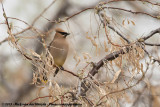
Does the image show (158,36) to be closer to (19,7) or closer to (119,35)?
(119,35)

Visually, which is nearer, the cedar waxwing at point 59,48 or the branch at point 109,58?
the branch at point 109,58

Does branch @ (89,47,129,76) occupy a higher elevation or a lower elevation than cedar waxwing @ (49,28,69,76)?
lower

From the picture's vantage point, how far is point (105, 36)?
286 cm

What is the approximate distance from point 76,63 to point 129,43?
54 centimetres

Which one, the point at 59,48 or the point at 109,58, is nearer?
the point at 109,58

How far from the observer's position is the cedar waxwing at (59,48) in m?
4.38

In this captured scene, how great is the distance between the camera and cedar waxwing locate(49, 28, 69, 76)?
14.4 feet

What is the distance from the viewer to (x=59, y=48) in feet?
15.1

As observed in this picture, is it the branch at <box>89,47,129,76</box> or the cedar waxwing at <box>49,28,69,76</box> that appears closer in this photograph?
the branch at <box>89,47,129,76</box>

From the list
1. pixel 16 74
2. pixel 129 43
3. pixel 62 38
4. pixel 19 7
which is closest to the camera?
pixel 129 43

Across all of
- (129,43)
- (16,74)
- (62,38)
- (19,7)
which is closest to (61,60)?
(62,38)

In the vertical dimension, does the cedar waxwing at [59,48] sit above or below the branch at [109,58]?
above

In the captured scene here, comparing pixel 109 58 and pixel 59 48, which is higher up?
pixel 59 48

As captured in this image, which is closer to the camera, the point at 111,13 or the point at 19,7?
the point at 111,13
